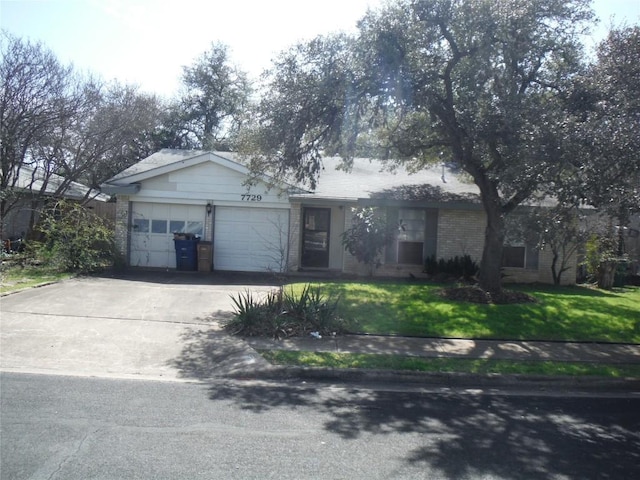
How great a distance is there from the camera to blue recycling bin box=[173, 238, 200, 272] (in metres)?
18.1

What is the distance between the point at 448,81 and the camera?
11.5 m

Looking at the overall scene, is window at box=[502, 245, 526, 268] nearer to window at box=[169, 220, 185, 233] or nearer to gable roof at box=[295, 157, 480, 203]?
gable roof at box=[295, 157, 480, 203]

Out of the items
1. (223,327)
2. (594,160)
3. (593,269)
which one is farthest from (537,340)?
(593,269)

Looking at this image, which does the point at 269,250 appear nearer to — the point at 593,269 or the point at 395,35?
the point at 395,35

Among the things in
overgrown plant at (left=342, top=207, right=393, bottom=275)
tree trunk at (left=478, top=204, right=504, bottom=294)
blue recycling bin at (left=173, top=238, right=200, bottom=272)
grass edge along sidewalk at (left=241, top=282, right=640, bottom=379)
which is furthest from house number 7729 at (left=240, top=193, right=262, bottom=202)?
tree trunk at (left=478, top=204, right=504, bottom=294)

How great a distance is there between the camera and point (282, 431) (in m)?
5.54

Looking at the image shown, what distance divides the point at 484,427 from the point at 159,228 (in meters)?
15.1

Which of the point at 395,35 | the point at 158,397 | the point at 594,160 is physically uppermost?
the point at 395,35

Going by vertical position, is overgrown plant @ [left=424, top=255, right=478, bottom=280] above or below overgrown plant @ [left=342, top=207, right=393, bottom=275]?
below

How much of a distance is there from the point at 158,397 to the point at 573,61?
1031 cm

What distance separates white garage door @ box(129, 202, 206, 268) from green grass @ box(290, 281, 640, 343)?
21.5ft

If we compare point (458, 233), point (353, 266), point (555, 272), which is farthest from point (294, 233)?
point (555, 272)

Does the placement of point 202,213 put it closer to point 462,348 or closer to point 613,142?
point 462,348

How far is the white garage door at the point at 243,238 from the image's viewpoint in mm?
→ 18719
